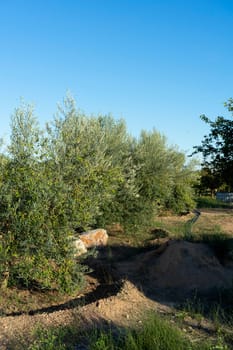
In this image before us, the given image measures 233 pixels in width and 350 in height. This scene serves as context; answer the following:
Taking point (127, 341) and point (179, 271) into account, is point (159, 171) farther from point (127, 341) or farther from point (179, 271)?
point (127, 341)

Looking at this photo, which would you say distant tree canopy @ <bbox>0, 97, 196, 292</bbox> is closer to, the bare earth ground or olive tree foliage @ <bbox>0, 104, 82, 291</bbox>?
olive tree foliage @ <bbox>0, 104, 82, 291</bbox>

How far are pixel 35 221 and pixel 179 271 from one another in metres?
3.98

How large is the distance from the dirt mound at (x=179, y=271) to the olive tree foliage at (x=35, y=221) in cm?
206

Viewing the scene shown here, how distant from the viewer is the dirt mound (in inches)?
337

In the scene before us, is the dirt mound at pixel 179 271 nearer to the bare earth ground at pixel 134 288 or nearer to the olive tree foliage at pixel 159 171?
the bare earth ground at pixel 134 288

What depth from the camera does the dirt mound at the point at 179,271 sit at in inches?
337

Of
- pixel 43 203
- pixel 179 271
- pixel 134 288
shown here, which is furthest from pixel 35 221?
pixel 179 271

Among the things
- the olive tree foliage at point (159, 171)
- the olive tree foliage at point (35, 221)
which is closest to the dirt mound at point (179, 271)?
the olive tree foliage at point (35, 221)

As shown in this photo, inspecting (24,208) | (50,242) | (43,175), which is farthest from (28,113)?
(50,242)

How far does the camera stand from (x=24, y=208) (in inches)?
268

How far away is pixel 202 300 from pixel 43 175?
12.2 feet

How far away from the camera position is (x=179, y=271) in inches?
364

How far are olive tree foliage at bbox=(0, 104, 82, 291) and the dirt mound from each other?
6.76 feet

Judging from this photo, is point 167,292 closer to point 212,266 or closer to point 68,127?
point 212,266
